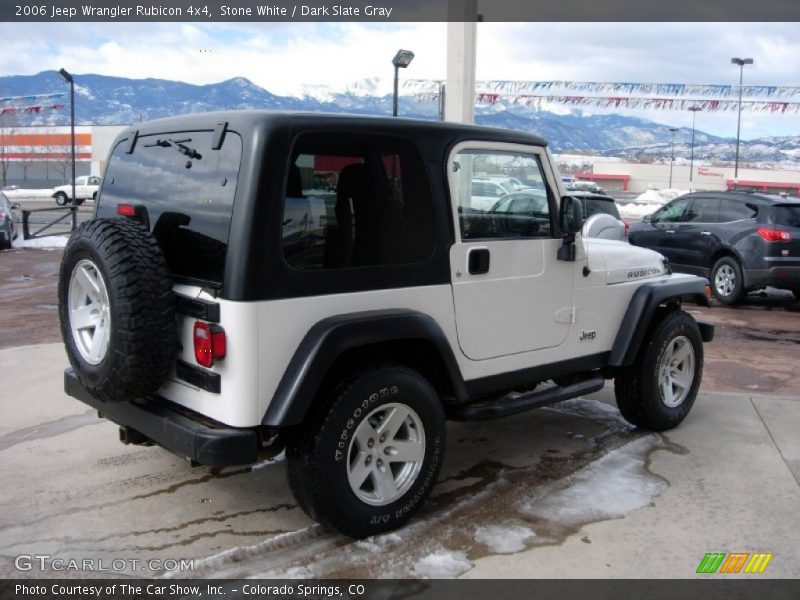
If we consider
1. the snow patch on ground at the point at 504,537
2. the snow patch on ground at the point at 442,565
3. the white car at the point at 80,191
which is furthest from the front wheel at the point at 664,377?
the white car at the point at 80,191

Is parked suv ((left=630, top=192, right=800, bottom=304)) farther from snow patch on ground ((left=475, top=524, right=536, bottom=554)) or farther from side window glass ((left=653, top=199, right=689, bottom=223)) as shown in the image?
snow patch on ground ((left=475, top=524, right=536, bottom=554))

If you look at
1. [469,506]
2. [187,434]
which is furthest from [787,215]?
[187,434]

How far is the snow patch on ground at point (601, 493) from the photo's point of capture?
3.90 m

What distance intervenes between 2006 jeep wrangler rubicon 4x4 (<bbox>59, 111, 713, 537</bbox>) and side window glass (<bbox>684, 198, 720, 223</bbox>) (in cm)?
854

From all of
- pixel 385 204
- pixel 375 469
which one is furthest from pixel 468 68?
pixel 375 469

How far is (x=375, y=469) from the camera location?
3562 mm

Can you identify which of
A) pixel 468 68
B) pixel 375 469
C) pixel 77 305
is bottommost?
pixel 375 469

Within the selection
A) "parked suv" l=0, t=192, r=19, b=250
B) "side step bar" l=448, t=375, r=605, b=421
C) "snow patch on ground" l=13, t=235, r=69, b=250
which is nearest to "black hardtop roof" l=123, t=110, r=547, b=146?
"side step bar" l=448, t=375, r=605, b=421

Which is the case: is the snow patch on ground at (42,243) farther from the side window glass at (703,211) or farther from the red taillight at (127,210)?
the red taillight at (127,210)

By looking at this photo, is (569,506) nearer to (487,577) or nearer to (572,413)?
(487,577)

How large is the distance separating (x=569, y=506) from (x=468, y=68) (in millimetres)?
8132

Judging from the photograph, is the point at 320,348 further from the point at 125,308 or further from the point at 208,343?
the point at 125,308

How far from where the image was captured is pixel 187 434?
322 centimetres

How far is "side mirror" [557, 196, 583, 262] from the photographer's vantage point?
4.36m
